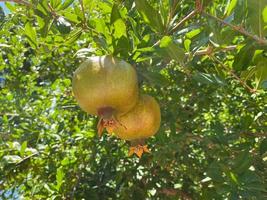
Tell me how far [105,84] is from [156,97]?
127 cm

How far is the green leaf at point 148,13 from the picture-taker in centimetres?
141

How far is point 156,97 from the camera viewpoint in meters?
2.53

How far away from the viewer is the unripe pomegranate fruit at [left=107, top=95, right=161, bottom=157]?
1470mm

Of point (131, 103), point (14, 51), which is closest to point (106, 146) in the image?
point (14, 51)

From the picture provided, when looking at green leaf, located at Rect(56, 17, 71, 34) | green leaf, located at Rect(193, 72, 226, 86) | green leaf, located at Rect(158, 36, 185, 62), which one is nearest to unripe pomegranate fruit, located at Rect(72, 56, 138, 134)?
green leaf, located at Rect(158, 36, 185, 62)

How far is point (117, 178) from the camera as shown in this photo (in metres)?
2.61

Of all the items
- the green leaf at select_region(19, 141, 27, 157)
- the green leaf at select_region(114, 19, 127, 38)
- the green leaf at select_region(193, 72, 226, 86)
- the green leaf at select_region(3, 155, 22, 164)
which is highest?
the green leaf at select_region(114, 19, 127, 38)

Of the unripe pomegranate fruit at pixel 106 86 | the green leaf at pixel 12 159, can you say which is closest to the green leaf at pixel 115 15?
the unripe pomegranate fruit at pixel 106 86

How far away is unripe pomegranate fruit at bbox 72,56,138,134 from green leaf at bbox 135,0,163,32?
0.16 meters

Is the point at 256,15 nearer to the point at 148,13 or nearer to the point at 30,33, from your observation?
the point at 148,13

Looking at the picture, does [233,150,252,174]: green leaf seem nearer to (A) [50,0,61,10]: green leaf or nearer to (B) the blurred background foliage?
(B) the blurred background foliage

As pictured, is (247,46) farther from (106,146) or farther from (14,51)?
(14,51)

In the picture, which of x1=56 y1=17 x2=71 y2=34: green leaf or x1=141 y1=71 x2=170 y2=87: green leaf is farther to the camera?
x1=56 y1=17 x2=71 y2=34: green leaf

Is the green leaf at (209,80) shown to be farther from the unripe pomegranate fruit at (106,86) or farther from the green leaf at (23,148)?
the green leaf at (23,148)
